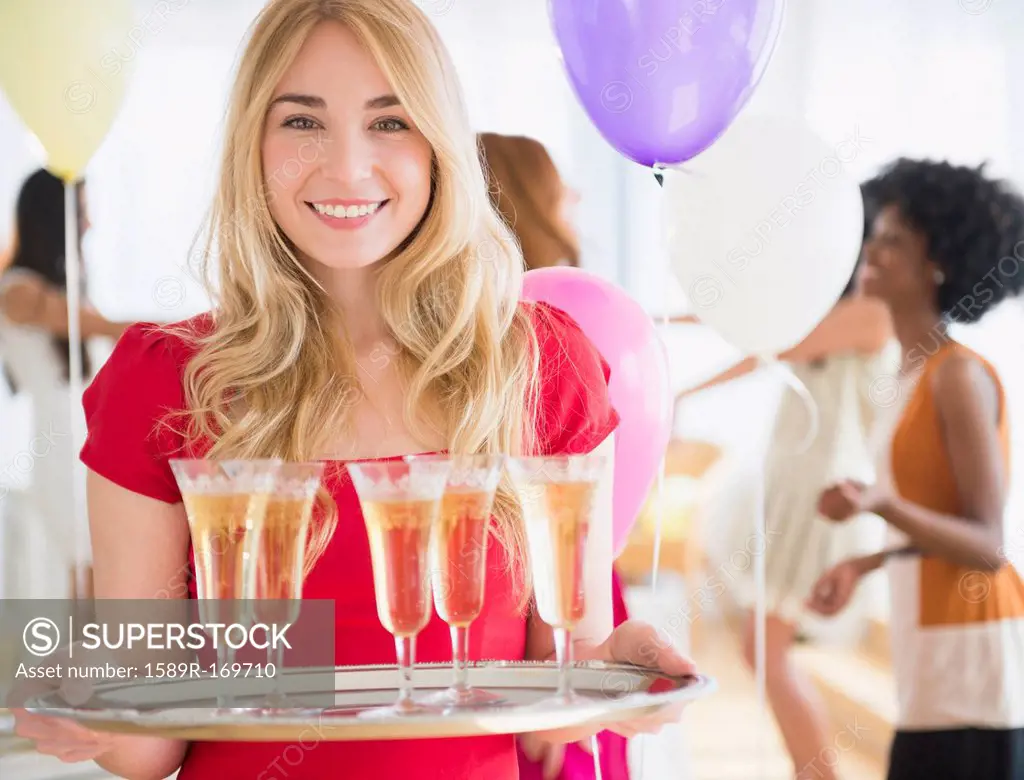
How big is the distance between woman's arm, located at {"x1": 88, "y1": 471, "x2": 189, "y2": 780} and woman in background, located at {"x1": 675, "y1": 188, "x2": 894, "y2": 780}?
2.53 metres

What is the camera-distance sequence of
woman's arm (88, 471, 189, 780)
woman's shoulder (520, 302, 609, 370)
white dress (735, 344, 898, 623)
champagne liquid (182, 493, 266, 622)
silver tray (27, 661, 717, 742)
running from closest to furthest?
silver tray (27, 661, 717, 742) → champagne liquid (182, 493, 266, 622) → woman's arm (88, 471, 189, 780) → woman's shoulder (520, 302, 609, 370) → white dress (735, 344, 898, 623)

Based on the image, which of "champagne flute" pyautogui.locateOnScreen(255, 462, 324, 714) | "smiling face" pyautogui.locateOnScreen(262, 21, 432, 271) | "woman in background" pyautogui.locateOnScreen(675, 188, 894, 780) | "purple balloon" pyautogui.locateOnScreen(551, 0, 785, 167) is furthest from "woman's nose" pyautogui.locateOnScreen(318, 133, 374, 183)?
"woman in background" pyautogui.locateOnScreen(675, 188, 894, 780)

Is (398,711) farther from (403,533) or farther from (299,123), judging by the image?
(299,123)

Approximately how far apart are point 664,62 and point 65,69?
1.35m

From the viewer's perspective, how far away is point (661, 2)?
2113 mm

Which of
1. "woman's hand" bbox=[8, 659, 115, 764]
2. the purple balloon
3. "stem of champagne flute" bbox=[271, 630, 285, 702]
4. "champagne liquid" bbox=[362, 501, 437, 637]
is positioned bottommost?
"woman's hand" bbox=[8, 659, 115, 764]

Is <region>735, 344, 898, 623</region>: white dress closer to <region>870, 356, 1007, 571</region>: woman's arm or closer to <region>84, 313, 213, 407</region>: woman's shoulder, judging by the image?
<region>870, 356, 1007, 571</region>: woman's arm

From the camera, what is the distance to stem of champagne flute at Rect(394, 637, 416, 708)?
3.84 feet

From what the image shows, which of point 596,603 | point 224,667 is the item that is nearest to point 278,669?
point 224,667

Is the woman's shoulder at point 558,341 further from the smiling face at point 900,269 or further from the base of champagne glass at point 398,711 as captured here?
the smiling face at point 900,269

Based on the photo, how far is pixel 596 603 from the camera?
163 centimetres

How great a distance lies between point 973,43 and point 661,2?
3.05 metres

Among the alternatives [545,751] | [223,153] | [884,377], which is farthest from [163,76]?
[545,751]

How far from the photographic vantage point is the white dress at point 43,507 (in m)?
3.91
